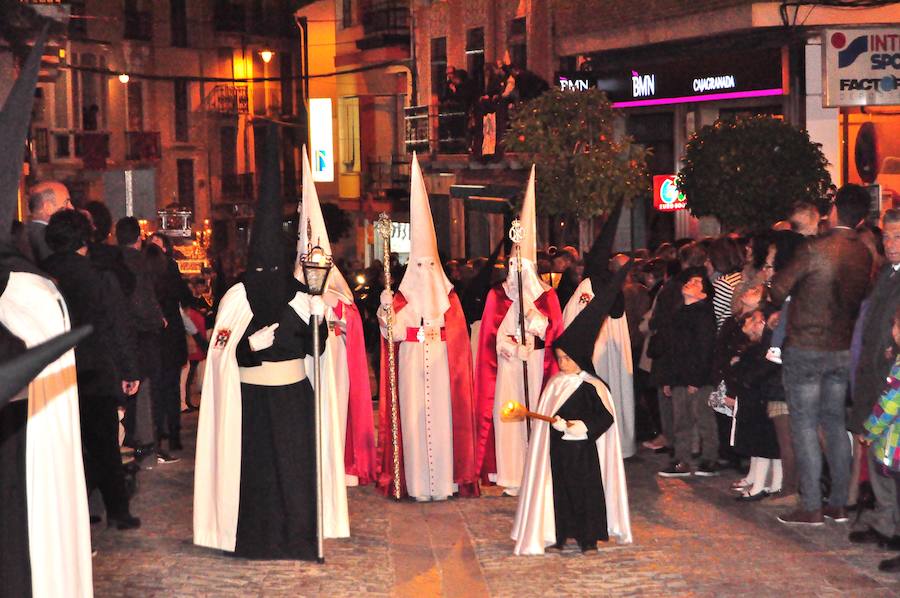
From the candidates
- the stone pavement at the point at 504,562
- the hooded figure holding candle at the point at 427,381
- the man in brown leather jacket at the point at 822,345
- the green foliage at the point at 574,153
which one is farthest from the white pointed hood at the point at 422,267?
the green foliage at the point at 574,153

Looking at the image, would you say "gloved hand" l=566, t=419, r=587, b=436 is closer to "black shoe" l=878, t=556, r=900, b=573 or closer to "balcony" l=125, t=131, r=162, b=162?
"black shoe" l=878, t=556, r=900, b=573

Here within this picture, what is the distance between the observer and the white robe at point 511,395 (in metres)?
11.5

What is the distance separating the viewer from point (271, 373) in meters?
9.12

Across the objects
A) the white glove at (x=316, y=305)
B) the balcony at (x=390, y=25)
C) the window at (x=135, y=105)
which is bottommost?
the white glove at (x=316, y=305)

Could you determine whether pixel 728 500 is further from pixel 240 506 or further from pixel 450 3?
pixel 450 3

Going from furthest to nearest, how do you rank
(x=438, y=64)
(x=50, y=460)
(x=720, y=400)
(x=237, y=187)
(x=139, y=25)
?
(x=237, y=187) → (x=139, y=25) → (x=438, y=64) → (x=720, y=400) → (x=50, y=460)

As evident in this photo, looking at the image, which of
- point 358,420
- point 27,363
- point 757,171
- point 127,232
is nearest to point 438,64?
point 757,171

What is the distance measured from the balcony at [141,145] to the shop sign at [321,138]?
7.67 m

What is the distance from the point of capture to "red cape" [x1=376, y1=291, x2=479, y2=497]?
11.5 metres

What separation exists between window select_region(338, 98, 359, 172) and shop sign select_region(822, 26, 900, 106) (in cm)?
3128

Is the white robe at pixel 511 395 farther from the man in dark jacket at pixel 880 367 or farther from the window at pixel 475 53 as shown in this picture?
the window at pixel 475 53

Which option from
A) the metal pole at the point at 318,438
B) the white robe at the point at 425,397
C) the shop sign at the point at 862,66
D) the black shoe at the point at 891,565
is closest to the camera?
the black shoe at the point at 891,565

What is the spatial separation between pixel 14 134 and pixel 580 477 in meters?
5.81

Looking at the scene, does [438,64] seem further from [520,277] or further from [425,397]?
[520,277]
